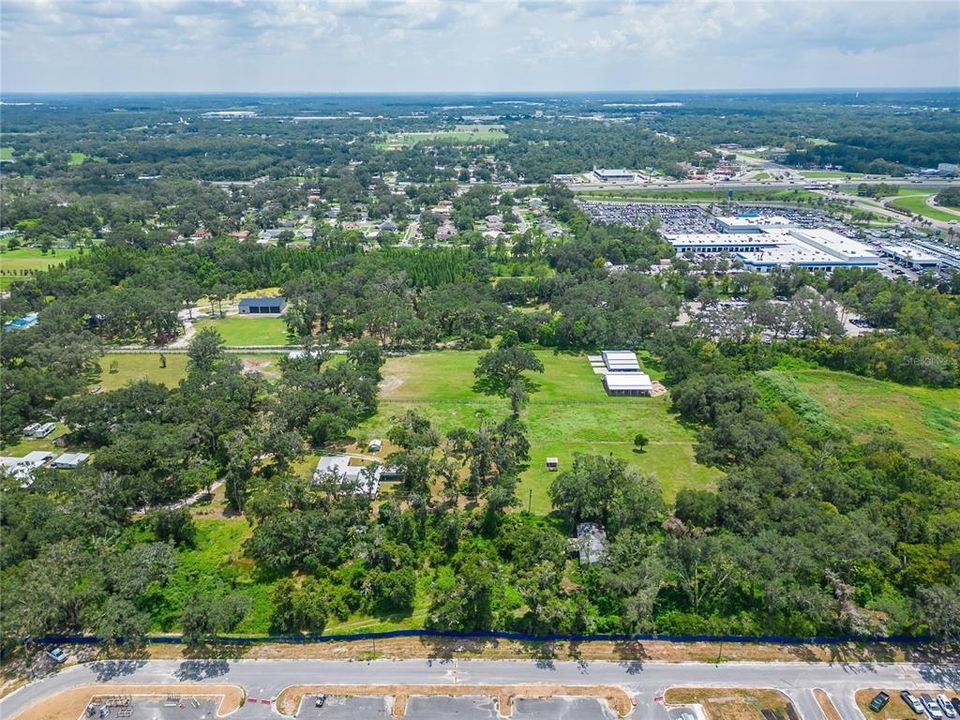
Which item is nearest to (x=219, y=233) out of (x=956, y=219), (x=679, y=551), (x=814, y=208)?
(x=679, y=551)

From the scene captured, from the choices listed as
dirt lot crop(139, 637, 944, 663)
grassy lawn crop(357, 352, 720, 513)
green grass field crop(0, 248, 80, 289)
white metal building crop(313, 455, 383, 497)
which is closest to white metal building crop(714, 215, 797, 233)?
grassy lawn crop(357, 352, 720, 513)

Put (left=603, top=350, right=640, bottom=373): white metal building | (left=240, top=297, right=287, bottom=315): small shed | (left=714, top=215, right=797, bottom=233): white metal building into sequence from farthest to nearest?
1. (left=714, top=215, right=797, bottom=233): white metal building
2. (left=240, top=297, right=287, bottom=315): small shed
3. (left=603, top=350, right=640, bottom=373): white metal building

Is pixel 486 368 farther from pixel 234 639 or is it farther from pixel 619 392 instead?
pixel 234 639

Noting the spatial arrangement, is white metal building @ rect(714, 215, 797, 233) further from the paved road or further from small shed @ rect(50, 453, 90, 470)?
small shed @ rect(50, 453, 90, 470)

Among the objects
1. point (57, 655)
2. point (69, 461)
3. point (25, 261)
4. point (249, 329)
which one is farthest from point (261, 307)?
point (57, 655)

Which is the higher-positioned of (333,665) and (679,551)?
(679,551)

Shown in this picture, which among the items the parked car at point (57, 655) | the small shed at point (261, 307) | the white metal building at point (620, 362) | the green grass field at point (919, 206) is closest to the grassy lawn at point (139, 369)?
the small shed at point (261, 307)
